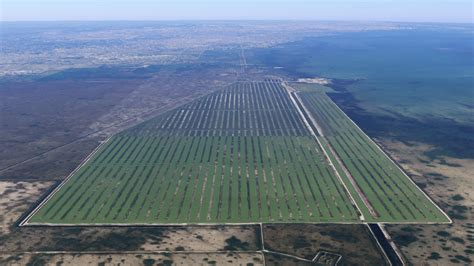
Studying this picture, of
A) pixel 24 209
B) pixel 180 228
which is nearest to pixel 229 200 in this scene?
pixel 180 228

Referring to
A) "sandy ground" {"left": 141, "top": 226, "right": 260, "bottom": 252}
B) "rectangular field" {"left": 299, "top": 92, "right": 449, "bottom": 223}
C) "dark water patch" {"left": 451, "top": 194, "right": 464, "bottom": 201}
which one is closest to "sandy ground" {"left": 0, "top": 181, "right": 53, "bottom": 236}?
"sandy ground" {"left": 141, "top": 226, "right": 260, "bottom": 252}

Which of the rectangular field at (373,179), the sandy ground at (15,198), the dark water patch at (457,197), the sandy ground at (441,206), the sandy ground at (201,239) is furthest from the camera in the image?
the dark water patch at (457,197)

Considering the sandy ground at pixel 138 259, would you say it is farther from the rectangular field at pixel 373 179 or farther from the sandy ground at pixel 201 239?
the rectangular field at pixel 373 179

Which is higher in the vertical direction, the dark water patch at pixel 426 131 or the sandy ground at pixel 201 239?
the dark water patch at pixel 426 131

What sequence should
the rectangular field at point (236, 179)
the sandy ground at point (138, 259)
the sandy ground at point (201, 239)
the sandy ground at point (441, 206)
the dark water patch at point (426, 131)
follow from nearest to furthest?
the sandy ground at point (138, 259) < the sandy ground at point (441, 206) < the sandy ground at point (201, 239) < the rectangular field at point (236, 179) < the dark water patch at point (426, 131)

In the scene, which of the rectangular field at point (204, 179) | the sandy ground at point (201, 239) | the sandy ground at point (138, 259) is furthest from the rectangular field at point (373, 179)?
the sandy ground at point (138, 259)

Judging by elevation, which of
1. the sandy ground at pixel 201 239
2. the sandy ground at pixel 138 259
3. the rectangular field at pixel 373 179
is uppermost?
the rectangular field at pixel 373 179

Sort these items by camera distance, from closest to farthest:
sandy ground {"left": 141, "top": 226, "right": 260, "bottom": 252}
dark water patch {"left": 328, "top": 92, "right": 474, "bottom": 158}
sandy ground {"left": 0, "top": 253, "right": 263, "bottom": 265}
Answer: sandy ground {"left": 0, "top": 253, "right": 263, "bottom": 265}
sandy ground {"left": 141, "top": 226, "right": 260, "bottom": 252}
dark water patch {"left": 328, "top": 92, "right": 474, "bottom": 158}

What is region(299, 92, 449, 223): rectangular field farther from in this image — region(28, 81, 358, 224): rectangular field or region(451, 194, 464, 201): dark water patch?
region(451, 194, 464, 201): dark water patch
